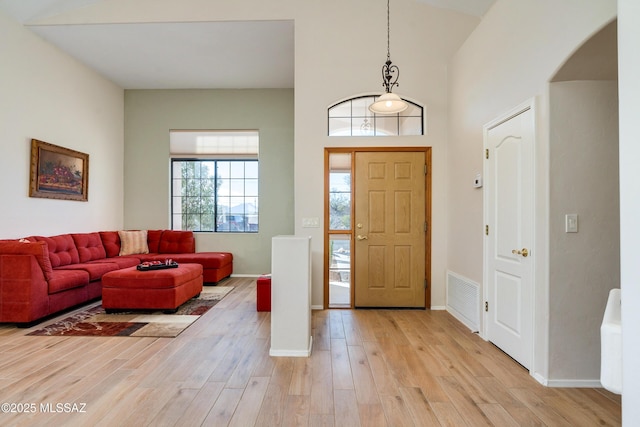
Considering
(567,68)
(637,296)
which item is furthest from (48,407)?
(567,68)

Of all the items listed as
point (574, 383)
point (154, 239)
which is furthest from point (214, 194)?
point (574, 383)

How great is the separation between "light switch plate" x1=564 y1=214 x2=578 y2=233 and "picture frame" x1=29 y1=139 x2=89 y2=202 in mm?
6001

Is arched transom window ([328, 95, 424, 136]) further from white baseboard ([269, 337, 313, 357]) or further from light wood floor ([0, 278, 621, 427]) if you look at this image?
white baseboard ([269, 337, 313, 357])

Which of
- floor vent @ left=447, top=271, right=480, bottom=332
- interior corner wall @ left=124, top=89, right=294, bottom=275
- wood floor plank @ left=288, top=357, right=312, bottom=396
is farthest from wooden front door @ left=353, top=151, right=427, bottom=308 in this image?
interior corner wall @ left=124, top=89, right=294, bottom=275

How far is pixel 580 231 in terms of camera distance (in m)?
2.34

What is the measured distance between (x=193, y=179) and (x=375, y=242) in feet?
13.8

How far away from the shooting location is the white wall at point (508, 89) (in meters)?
2.21

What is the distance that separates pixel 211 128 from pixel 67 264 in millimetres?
3249

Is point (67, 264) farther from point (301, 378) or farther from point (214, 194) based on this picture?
point (301, 378)

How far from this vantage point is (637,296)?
132 centimetres

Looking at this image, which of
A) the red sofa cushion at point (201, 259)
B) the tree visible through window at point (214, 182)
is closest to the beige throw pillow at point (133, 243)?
the red sofa cushion at point (201, 259)

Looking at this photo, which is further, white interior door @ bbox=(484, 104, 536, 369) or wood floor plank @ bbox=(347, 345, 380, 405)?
white interior door @ bbox=(484, 104, 536, 369)

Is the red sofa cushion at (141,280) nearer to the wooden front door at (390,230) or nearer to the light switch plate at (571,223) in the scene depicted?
the wooden front door at (390,230)

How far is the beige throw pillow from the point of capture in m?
5.82
